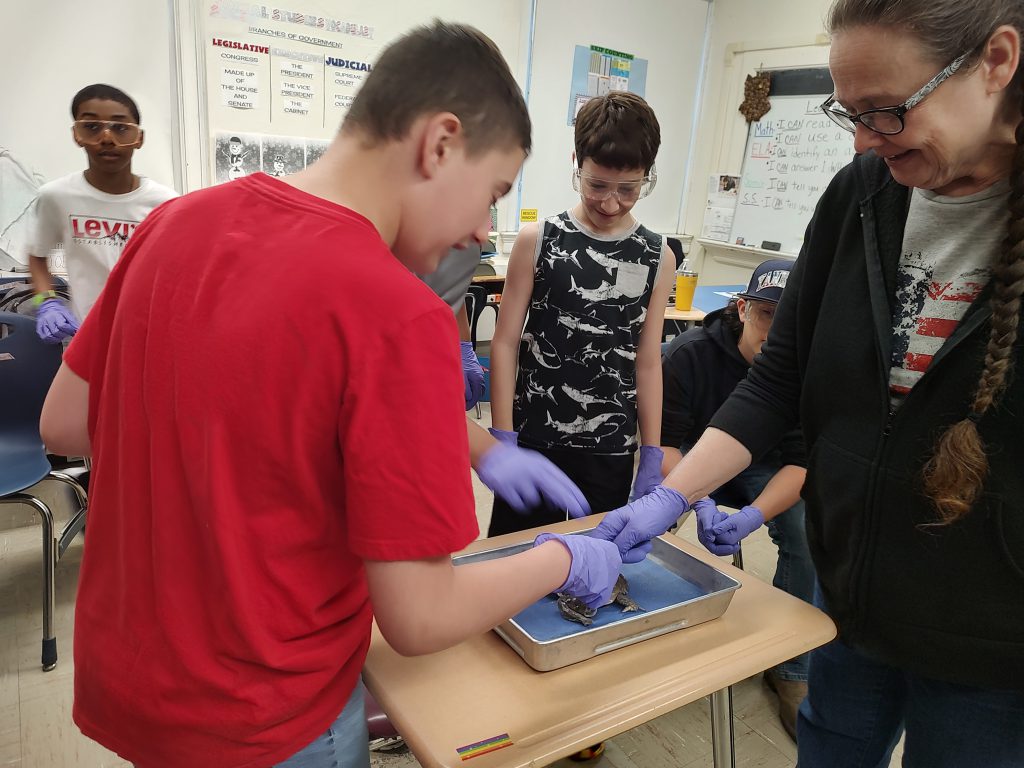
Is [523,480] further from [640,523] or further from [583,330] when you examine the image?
[583,330]

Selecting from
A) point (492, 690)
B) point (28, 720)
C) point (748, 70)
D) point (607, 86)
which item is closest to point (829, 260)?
point (492, 690)

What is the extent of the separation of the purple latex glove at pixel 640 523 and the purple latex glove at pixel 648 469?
0.56 meters

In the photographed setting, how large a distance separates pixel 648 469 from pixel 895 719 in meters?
0.76

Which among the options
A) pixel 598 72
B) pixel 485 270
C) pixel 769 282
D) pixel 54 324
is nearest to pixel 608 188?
pixel 769 282

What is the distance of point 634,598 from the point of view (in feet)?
3.31

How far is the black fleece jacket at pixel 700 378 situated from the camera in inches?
74.1

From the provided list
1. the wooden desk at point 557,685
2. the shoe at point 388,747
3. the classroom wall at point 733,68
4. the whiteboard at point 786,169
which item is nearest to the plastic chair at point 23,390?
the shoe at point 388,747

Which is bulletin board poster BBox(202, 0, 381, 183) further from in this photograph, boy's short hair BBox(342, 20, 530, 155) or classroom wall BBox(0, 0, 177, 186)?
boy's short hair BBox(342, 20, 530, 155)

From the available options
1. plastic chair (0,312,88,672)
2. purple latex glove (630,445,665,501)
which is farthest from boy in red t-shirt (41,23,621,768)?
plastic chair (0,312,88,672)

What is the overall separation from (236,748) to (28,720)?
4.88 feet

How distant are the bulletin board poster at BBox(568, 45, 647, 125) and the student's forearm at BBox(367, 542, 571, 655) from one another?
448 centimetres

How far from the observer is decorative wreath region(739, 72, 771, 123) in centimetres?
502

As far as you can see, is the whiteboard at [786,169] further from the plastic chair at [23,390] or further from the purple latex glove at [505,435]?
the plastic chair at [23,390]

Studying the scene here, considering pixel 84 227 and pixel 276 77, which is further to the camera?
pixel 276 77
